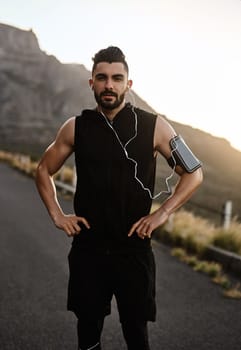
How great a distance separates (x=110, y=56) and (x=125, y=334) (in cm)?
157

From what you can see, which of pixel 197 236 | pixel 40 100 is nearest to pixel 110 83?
pixel 197 236

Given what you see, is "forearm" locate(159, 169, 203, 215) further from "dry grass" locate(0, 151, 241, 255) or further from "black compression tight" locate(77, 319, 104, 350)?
Result: "dry grass" locate(0, 151, 241, 255)

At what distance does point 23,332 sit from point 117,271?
2.09 metres

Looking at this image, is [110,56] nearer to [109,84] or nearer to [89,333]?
[109,84]

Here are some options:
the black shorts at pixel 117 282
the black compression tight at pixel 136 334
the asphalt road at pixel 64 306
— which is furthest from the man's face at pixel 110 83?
the asphalt road at pixel 64 306

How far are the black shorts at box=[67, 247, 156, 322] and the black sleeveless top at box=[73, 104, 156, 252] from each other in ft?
0.22

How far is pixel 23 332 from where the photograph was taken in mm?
4746

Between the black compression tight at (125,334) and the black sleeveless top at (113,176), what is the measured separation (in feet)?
1.45

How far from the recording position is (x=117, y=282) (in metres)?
3.05

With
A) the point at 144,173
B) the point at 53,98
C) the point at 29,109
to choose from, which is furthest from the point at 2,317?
the point at 53,98

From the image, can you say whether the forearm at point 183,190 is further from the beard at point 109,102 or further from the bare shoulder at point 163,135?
the beard at point 109,102

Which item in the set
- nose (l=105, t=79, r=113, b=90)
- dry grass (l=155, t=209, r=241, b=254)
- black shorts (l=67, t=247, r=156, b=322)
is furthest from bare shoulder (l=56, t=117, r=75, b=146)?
dry grass (l=155, t=209, r=241, b=254)

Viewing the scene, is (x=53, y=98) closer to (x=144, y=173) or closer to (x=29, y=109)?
(x=29, y=109)

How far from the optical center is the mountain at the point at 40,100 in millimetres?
133750
